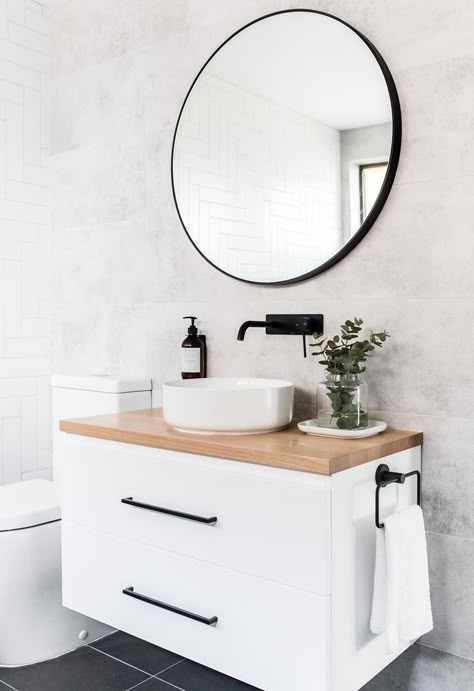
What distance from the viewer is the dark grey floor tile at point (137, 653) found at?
1.99 metres

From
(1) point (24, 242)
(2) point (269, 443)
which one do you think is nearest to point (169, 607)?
(2) point (269, 443)

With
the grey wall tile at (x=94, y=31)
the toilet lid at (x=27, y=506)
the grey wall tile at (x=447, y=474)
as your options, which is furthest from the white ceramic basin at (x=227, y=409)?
the grey wall tile at (x=94, y=31)

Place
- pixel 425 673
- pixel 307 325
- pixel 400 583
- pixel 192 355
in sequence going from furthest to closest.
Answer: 1. pixel 192 355
2. pixel 307 325
3. pixel 425 673
4. pixel 400 583

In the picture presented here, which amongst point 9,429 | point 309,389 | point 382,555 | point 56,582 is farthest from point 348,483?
point 9,429

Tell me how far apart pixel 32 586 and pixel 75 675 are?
0.28 m

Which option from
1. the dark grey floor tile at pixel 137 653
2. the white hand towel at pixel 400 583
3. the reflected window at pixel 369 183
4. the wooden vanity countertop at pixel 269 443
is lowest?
the dark grey floor tile at pixel 137 653

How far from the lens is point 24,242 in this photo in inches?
100

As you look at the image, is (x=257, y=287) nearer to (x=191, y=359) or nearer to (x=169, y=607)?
(x=191, y=359)

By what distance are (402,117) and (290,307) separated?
57 centimetres

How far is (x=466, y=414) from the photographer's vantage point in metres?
1.55

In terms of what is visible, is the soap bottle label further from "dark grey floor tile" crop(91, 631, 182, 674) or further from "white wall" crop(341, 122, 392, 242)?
"dark grey floor tile" crop(91, 631, 182, 674)

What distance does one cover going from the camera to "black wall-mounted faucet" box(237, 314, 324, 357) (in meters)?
1.79

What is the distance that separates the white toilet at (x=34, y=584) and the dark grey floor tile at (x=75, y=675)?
0.03 metres

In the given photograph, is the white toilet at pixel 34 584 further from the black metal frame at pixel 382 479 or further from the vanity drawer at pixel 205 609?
the black metal frame at pixel 382 479
